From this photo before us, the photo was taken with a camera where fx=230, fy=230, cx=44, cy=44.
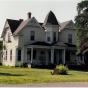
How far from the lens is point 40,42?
39.5 metres

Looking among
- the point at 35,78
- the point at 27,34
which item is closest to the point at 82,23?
the point at 27,34

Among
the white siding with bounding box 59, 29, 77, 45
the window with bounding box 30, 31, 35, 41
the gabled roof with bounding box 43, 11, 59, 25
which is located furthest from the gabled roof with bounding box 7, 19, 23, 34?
the white siding with bounding box 59, 29, 77, 45

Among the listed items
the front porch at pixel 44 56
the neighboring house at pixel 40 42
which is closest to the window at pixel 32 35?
the neighboring house at pixel 40 42

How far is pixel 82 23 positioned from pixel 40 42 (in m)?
7.93

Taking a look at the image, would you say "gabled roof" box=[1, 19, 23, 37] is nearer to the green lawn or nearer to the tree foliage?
the tree foliage

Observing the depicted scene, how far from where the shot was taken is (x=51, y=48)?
38250 mm

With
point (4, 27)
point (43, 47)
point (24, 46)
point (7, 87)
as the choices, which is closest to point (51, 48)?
point (43, 47)

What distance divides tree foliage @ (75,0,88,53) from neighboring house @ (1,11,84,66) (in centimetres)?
348

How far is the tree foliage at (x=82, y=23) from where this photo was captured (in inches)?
1409

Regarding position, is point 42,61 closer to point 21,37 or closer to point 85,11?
point 21,37

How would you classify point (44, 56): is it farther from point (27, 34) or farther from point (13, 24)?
point (13, 24)

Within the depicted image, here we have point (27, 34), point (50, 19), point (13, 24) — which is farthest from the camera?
point (13, 24)

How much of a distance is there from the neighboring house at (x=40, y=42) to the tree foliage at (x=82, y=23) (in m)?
3.48

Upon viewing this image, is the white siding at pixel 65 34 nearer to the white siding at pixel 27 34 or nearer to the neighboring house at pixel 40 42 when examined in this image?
the neighboring house at pixel 40 42
